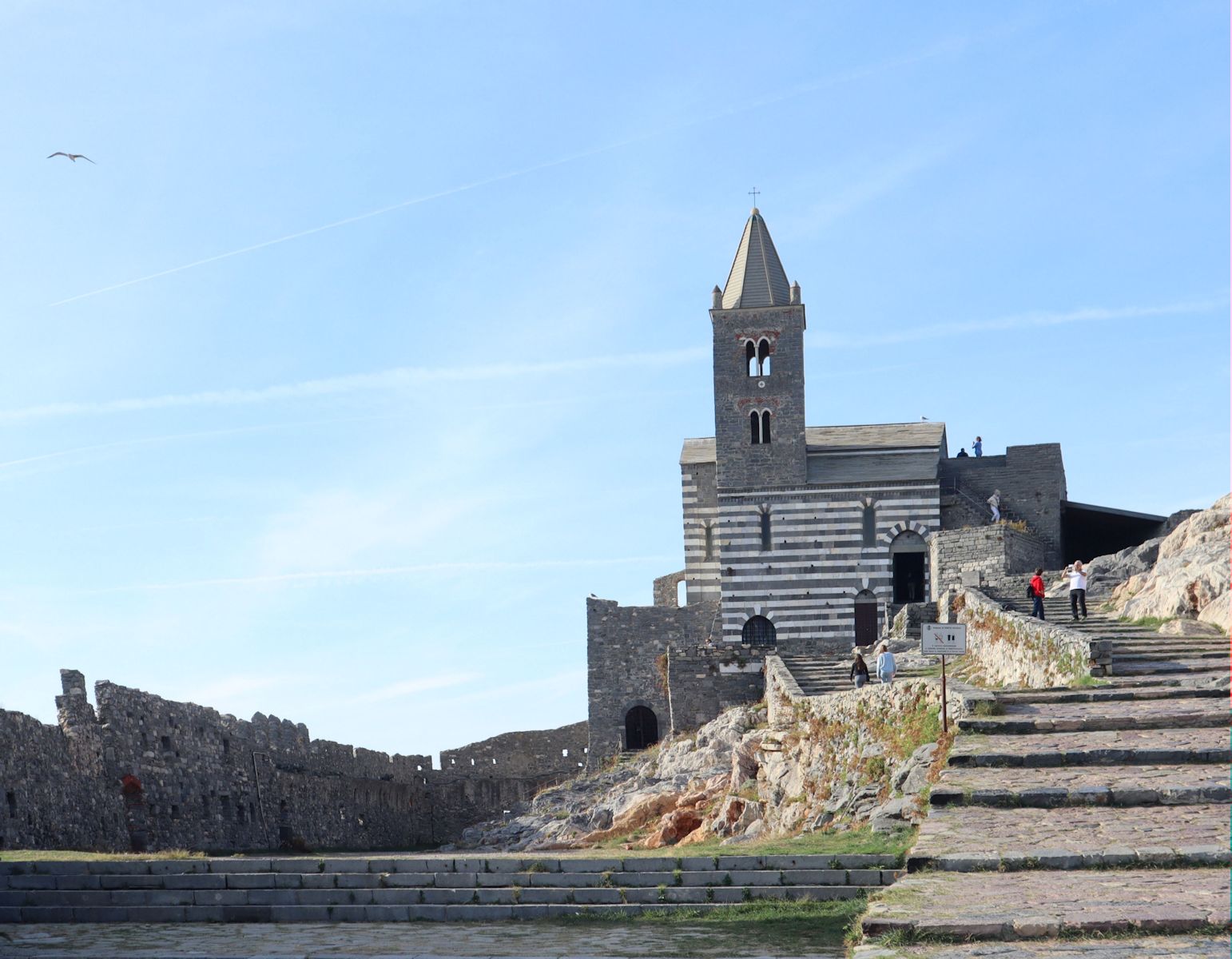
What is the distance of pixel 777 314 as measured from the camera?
47750mm

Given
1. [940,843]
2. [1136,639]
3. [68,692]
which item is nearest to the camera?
[940,843]

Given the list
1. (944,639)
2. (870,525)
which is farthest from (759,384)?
(944,639)

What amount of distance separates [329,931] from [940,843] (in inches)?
224

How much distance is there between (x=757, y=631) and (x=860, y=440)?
23.0ft

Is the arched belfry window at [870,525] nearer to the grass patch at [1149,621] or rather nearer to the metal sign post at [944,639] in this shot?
the grass patch at [1149,621]

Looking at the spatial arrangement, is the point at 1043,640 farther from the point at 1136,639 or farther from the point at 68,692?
the point at 68,692

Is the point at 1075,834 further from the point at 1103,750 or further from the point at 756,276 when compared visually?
the point at 756,276

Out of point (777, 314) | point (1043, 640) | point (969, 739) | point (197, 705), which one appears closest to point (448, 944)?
point (969, 739)

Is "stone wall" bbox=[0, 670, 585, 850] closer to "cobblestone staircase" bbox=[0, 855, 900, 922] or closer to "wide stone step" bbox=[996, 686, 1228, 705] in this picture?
"cobblestone staircase" bbox=[0, 855, 900, 922]

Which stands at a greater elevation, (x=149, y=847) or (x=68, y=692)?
(x=68, y=692)

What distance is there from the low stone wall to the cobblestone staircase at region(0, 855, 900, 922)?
6226mm

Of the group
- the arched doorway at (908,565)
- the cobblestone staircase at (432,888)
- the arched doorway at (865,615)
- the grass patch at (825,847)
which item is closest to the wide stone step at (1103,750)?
the grass patch at (825,847)

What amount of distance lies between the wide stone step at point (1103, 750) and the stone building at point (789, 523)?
2855 cm

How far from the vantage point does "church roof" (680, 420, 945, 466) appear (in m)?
48.2
